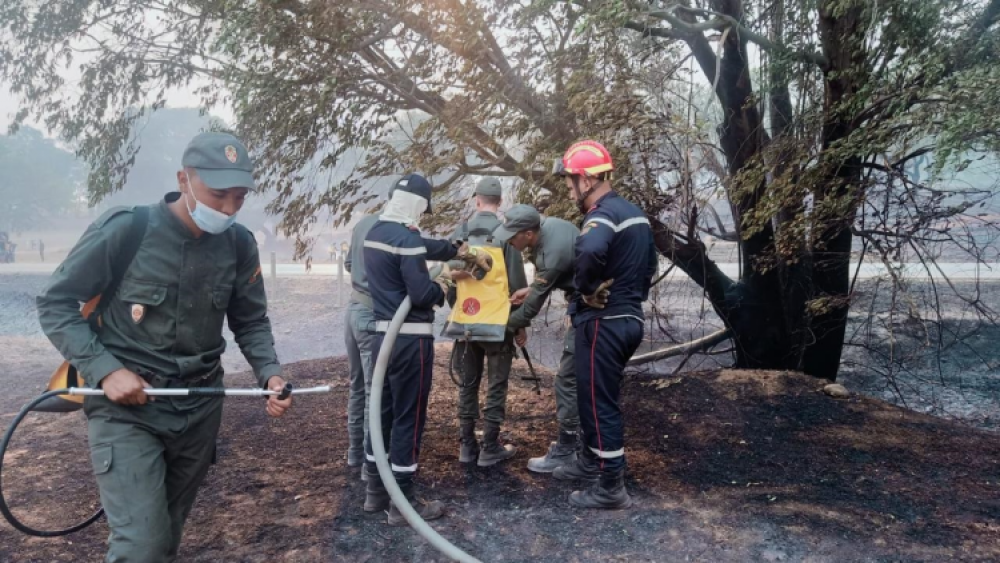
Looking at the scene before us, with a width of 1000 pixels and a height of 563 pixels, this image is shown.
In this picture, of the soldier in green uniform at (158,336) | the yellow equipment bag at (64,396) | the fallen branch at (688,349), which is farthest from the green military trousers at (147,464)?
the fallen branch at (688,349)

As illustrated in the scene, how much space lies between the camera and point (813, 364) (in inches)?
312

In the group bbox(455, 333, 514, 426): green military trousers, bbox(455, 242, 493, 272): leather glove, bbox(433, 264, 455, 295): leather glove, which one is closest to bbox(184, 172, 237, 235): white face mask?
bbox(433, 264, 455, 295): leather glove

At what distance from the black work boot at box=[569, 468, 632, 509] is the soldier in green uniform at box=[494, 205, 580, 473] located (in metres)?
0.66

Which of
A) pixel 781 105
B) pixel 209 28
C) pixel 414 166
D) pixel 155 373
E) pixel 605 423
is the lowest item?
pixel 605 423

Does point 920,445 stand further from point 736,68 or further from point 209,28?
point 209,28

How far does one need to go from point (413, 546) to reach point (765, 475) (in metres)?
2.47

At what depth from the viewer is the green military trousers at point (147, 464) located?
243 centimetres

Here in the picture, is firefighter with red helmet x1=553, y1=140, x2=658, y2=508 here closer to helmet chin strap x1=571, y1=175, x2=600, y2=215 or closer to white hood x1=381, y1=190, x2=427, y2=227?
helmet chin strap x1=571, y1=175, x2=600, y2=215

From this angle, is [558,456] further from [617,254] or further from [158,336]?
[158,336]

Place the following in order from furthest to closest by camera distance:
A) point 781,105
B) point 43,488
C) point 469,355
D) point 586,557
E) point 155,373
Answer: point 781,105, point 469,355, point 43,488, point 586,557, point 155,373

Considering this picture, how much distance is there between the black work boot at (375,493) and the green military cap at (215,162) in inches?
82.8

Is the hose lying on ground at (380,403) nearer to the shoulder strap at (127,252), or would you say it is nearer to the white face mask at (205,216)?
the white face mask at (205,216)

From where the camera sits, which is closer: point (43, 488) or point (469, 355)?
point (43, 488)

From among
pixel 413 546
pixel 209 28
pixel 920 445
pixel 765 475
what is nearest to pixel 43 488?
pixel 413 546
